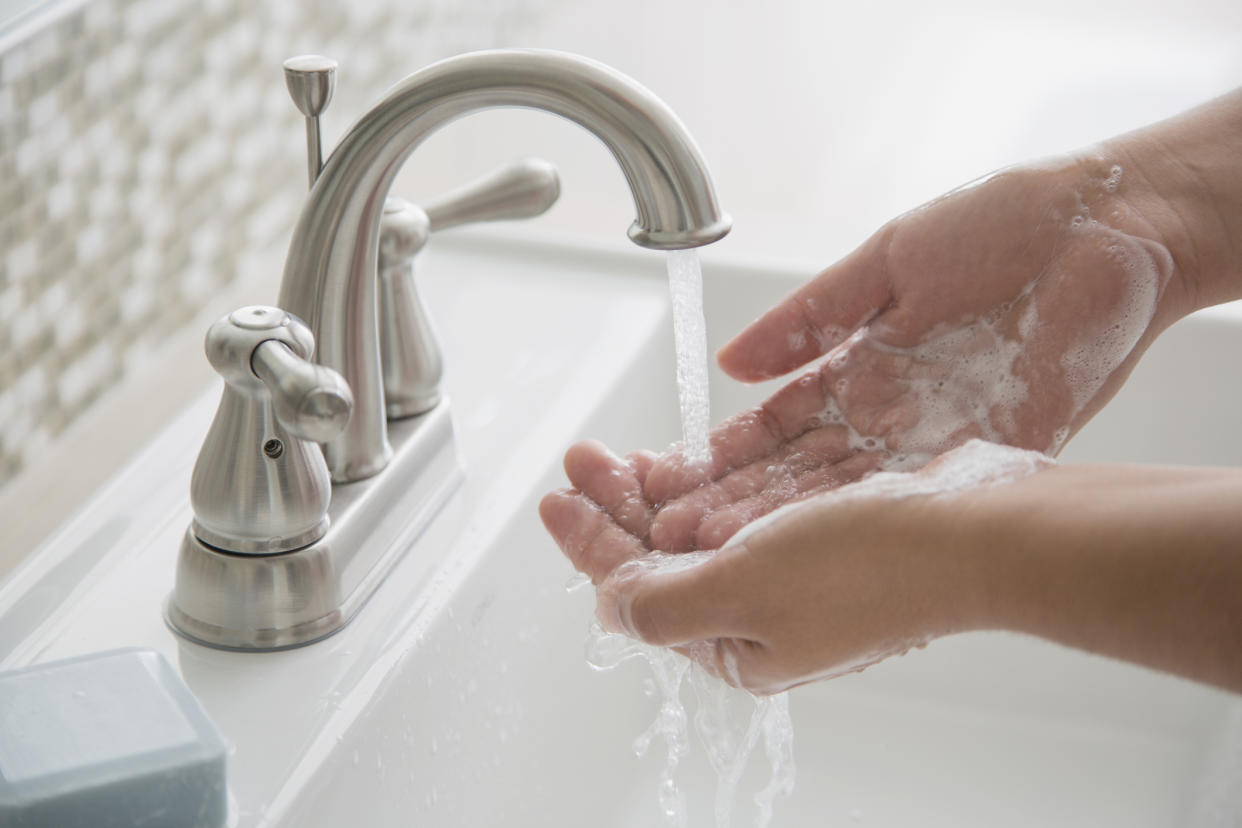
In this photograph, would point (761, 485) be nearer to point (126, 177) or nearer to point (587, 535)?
point (587, 535)

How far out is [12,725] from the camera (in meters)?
0.52

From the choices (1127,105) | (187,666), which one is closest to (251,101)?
(187,666)

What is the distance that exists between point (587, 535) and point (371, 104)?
0.24m

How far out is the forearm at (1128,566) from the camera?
1.66 feet

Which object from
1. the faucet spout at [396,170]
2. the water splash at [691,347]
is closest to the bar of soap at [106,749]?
the faucet spout at [396,170]

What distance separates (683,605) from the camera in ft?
2.00

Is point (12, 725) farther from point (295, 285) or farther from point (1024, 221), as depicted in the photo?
point (1024, 221)

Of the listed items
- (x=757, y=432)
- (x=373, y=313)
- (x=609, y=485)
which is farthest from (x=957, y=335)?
(x=373, y=313)

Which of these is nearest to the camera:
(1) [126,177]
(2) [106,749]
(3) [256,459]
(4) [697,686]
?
(2) [106,749]

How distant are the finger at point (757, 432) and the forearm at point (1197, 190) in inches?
8.6

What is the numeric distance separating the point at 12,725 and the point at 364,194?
11.2 inches

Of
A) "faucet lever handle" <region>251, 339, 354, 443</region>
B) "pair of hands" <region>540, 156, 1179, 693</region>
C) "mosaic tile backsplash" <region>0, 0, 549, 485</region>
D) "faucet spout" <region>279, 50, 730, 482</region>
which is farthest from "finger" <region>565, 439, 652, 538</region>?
"mosaic tile backsplash" <region>0, 0, 549, 485</region>

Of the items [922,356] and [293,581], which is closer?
[293,581]

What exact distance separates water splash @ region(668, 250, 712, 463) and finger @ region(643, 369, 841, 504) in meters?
0.01
